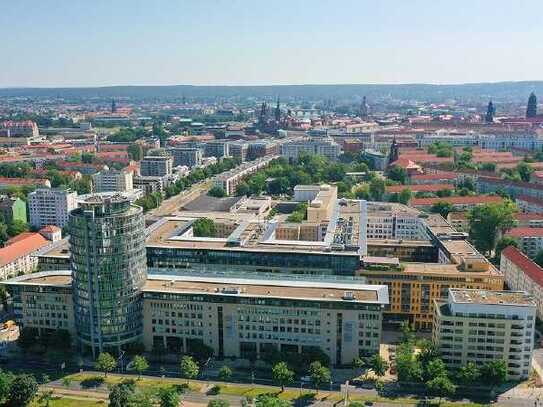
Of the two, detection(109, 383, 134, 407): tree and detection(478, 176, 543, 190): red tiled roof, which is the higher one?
detection(478, 176, 543, 190): red tiled roof

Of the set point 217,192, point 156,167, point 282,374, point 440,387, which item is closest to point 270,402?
point 282,374

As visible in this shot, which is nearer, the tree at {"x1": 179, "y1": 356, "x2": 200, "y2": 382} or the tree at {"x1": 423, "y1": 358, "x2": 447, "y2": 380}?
the tree at {"x1": 423, "y1": 358, "x2": 447, "y2": 380}

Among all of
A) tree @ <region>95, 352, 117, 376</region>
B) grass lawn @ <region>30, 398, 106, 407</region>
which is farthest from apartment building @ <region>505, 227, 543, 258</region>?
grass lawn @ <region>30, 398, 106, 407</region>

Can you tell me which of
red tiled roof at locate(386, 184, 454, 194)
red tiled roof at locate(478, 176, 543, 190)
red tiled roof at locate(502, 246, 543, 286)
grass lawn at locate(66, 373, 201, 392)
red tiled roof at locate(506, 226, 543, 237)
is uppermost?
red tiled roof at locate(478, 176, 543, 190)

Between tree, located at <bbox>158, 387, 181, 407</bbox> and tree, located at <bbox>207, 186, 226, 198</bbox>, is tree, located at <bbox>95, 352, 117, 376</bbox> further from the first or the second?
tree, located at <bbox>207, 186, 226, 198</bbox>

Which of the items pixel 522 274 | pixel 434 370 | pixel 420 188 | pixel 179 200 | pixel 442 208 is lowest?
pixel 434 370

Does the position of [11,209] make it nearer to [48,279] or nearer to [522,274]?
[48,279]

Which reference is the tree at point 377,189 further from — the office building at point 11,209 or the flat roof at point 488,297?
the office building at point 11,209
